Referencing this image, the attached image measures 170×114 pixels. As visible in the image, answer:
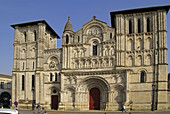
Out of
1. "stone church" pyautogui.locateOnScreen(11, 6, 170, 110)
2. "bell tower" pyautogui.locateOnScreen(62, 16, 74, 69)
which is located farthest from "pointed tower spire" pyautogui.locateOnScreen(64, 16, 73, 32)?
"stone church" pyautogui.locateOnScreen(11, 6, 170, 110)

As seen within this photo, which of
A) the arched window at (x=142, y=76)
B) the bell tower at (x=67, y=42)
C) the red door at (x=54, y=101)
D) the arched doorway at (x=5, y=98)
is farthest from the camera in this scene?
the arched doorway at (x=5, y=98)

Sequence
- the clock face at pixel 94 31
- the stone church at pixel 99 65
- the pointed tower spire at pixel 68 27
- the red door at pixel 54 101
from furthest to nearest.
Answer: the pointed tower spire at pixel 68 27
the red door at pixel 54 101
the clock face at pixel 94 31
the stone church at pixel 99 65

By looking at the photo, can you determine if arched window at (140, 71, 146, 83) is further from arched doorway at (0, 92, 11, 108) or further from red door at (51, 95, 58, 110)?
arched doorway at (0, 92, 11, 108)

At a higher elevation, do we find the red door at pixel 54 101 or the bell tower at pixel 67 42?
the bell tower at pixel 67 42

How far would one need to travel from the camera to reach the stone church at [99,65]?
3394cm

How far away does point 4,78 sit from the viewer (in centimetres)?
5850

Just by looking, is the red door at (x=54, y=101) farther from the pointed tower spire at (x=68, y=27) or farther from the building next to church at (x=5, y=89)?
the building next to church at (x=5, y=89)

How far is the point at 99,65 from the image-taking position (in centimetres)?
3634

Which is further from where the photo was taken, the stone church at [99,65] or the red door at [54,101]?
the red door at [54,101]

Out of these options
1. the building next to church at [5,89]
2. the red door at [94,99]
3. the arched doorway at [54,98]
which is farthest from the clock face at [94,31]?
the building next to church at [5,89]

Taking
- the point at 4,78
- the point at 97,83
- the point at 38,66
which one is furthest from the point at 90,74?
the point at 4,78

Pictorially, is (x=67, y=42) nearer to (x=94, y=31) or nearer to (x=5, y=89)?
(x=94, y=31)

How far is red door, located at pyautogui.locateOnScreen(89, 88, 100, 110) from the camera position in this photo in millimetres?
36094

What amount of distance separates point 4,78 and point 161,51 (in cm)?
4243
